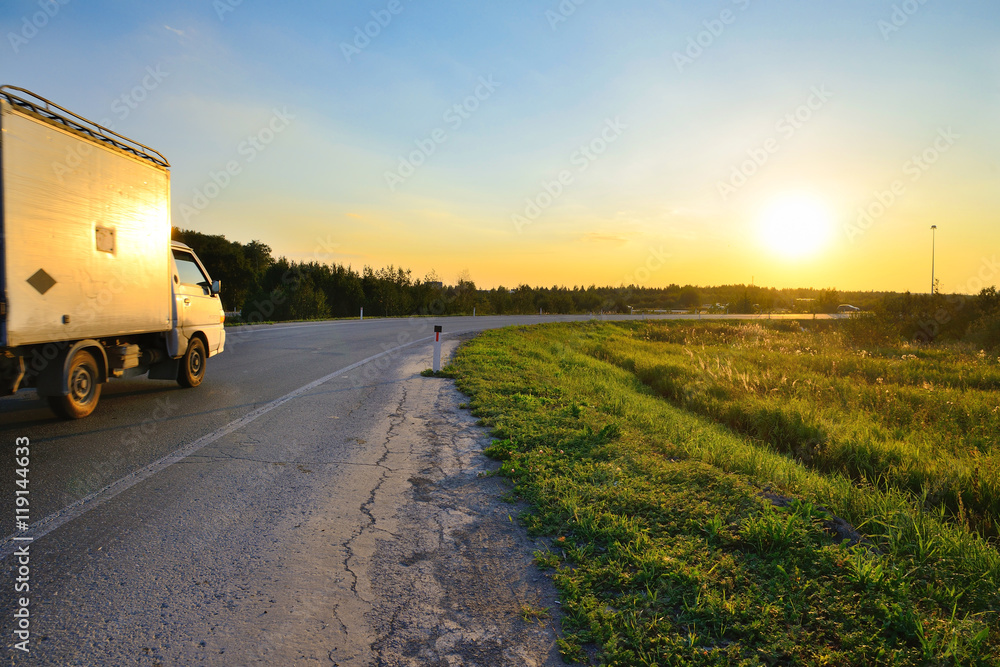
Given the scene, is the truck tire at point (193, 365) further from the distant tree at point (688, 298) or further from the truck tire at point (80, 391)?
the distant tree at point (688, 298)

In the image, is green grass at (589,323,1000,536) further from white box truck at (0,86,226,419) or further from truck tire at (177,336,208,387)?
truck tire at (177,336,208,387)

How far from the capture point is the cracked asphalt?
264 cm

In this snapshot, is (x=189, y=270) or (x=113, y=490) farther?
(x=189, y=270)

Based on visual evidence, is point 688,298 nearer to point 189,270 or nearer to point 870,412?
point 870,412

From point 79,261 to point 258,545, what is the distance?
495 centimetres

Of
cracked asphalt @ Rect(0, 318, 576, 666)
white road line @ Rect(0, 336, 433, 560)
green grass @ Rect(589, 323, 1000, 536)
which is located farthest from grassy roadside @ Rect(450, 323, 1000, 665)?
white road line @ Rect(0, 336, 433, 560)

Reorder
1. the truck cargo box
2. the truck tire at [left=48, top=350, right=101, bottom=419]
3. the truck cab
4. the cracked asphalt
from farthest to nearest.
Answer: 1. the truck cab
2. the truck tire at [left=48, top=350, right=101, bottom=419]
3. the truck cargo box
4. the cracked asphalt

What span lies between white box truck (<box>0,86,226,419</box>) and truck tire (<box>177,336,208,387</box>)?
0.22m

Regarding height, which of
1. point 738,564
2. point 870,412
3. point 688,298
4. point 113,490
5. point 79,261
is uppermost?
point 688,298

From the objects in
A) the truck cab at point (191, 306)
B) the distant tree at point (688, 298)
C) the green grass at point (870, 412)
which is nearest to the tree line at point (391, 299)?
the green grass at point (870, 412)

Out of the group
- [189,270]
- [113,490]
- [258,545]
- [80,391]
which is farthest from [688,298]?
[258,545]

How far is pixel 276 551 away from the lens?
3551 millimetres

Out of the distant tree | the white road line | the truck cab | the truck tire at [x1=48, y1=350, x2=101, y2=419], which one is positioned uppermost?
the distant tree

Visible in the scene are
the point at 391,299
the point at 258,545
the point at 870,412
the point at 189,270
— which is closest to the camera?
the point at 258,545
